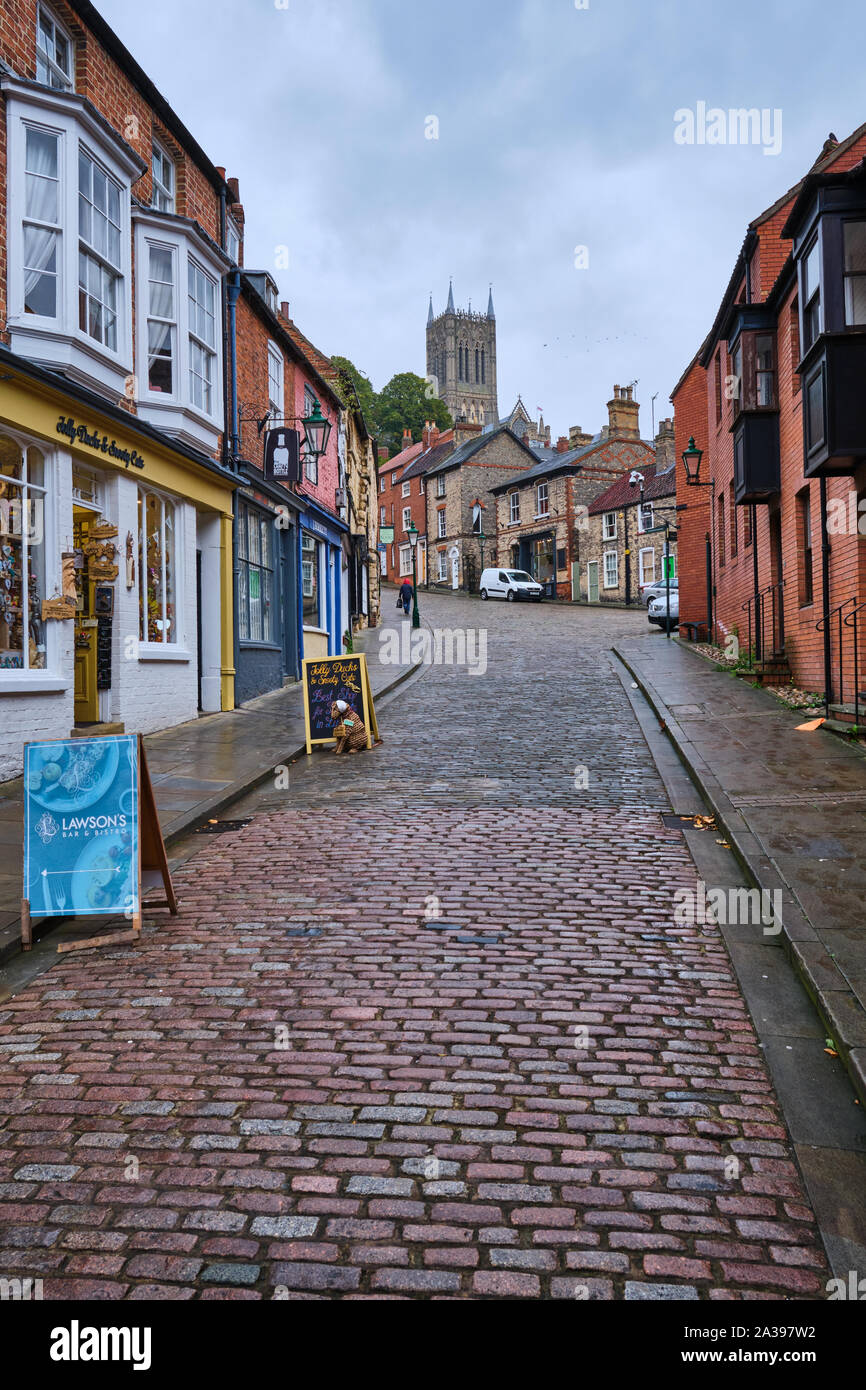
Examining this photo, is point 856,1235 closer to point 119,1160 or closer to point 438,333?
point 119,1160

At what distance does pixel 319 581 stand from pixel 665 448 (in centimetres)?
2357

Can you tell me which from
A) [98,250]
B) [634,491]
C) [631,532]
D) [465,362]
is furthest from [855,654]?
[465,362]

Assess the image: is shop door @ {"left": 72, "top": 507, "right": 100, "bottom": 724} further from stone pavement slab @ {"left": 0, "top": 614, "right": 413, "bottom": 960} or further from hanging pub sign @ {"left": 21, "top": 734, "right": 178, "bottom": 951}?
hanging pub sign @ {"left": 21, "top": 734, "right": 178, "bottom": 951}

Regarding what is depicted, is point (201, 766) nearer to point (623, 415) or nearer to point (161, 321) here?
point (161, 321)

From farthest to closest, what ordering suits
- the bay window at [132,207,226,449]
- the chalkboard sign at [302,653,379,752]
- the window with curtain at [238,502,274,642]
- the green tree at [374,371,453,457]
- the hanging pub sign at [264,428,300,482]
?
1. the green tree at [374,371,453,457]
2. the hanging pub sign at [264,428,300,482]
3. the window with curtain at [238,502,274,642]
4. the bay window at [132,207,226,449]
5. the chalkboard sign at [302,653,379,752]

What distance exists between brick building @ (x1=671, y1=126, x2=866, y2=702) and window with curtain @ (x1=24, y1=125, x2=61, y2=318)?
8142mm

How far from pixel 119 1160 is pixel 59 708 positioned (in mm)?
7563

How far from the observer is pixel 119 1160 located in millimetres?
3293

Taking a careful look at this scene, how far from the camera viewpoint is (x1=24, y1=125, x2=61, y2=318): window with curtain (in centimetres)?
988

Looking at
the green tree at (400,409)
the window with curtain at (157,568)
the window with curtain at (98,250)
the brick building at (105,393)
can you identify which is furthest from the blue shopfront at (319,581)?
the green tree at (400,409)

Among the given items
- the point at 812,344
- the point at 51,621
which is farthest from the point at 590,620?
the point at 51,621

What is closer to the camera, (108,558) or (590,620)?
(108,558)

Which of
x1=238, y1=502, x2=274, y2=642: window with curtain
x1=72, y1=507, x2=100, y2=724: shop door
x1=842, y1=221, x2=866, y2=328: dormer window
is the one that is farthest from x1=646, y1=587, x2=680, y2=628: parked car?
x1=72, y1=507, x2=100, y2=724: shop door

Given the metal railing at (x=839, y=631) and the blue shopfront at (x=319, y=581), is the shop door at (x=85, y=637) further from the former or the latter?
the metal railing at (x=839, y=631)
